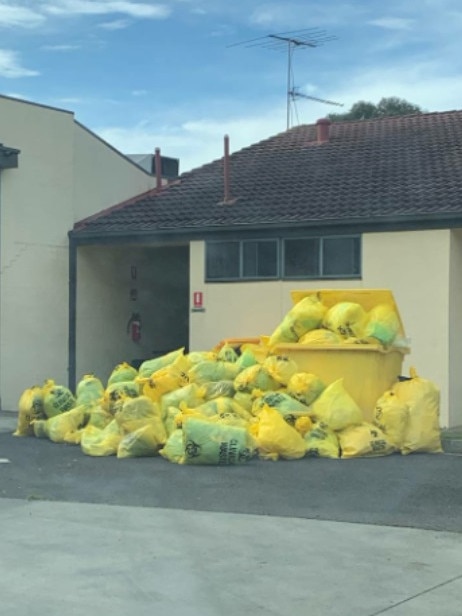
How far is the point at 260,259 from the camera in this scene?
17266mm

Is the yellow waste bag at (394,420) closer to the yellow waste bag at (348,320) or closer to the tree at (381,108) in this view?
the yellow waste bag at (348,320)

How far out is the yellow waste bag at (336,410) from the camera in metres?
12.2

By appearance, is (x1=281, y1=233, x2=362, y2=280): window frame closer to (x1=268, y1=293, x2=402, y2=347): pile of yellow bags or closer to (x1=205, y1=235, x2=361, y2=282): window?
(x1=205, y1=235, x2=361, y2=282): window

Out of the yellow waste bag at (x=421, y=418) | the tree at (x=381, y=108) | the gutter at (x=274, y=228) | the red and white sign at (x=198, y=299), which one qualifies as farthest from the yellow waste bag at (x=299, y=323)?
the tree at (x=381, y=108)

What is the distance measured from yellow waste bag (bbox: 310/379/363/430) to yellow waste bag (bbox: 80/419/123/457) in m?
2.34

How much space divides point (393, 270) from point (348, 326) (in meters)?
3.09

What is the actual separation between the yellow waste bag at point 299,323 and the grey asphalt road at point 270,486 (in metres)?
2.15

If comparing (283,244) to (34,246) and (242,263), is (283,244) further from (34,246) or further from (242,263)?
(34,246)

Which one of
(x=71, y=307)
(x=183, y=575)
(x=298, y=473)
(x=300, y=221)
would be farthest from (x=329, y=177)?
(x=183, y=575)

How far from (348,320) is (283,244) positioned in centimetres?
408

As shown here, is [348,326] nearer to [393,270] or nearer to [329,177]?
[393,270]

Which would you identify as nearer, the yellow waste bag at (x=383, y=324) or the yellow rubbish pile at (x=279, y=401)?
the yellow rubbish pile at (x=279, y=401)

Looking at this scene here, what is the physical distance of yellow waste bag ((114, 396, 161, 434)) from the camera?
40.1ft

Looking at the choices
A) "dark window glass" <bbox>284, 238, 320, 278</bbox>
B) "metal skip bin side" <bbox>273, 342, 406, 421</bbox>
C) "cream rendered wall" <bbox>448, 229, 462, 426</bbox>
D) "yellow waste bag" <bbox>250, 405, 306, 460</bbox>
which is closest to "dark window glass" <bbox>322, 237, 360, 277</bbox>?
"dark window glass" <bbox>284, 238, 320, 278</bbox>
